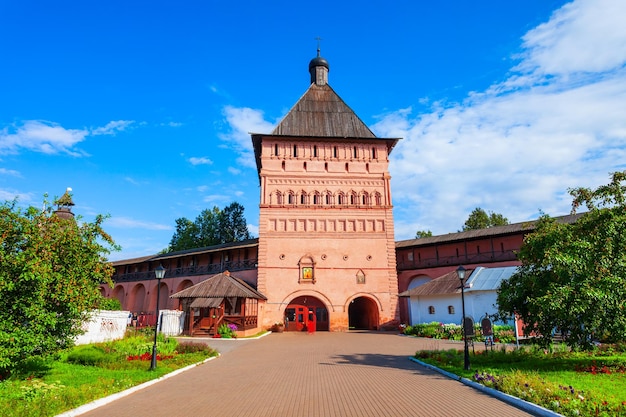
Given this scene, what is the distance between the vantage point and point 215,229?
56000mm

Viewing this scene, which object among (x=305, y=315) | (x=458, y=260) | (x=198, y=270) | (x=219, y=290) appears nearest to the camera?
(x=219, y=290)

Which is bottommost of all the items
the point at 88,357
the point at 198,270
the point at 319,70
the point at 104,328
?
the point at 88,357

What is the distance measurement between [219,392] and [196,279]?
29321mm

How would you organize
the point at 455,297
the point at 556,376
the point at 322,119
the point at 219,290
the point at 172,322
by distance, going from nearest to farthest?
the point at 556,376
the point at 172,322
the point at 219,290
the point at 455,297
the point at 322,119

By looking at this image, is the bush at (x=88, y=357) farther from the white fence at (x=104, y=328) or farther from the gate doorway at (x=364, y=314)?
the gate doorway at (x=364, y=314)

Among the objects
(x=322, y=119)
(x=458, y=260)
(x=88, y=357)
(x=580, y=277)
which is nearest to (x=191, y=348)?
(x=88, y=357)

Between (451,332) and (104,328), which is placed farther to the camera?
(451,332)

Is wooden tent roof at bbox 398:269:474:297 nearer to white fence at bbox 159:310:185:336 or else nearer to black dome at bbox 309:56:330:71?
white fence at bbox 159:310:185:336

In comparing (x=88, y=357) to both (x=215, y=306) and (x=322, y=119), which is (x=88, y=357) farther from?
(x=322, y=119)

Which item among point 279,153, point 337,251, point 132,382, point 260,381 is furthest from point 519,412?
point 279,153

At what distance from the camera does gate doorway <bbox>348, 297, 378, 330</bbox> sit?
104 feet

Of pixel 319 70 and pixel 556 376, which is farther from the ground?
pixel 319 70

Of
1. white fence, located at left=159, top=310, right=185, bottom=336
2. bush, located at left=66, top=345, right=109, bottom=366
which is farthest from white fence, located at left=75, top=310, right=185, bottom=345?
white fence, located at left=159, top=310, right=185, bottom=336

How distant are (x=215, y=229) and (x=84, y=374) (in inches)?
1814
